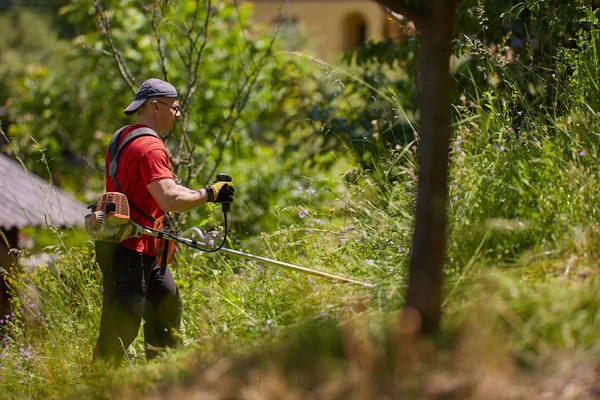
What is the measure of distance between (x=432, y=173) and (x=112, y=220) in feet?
6.14

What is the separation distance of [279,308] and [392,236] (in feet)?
2.22

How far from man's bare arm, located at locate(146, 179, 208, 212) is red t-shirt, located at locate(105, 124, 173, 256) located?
40 millimetres

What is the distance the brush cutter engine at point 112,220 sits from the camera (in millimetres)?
3945

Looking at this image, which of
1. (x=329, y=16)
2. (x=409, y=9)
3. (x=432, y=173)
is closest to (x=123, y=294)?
(x=432, y=173)

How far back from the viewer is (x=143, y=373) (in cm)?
293

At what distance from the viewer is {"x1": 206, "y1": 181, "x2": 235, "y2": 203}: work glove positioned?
4184mm

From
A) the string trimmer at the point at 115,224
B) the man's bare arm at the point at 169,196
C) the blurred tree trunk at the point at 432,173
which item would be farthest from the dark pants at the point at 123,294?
the blurred tree trunk at the point at 432,173

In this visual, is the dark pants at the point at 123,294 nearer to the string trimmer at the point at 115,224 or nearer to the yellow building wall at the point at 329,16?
the string trimmer at the point at 115,224

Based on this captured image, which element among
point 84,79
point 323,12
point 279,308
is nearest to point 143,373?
point 279,308

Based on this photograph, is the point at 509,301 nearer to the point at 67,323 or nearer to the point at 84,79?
the point at 67,323

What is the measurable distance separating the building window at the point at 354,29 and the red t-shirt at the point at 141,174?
99.3 feet

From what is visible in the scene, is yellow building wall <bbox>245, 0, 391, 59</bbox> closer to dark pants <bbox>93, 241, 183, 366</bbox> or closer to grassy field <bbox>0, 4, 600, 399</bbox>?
grassy field <bbox>0, 4, 600, 399</bbox>

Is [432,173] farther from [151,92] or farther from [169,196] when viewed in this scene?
[151,92]

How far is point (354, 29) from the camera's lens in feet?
113
